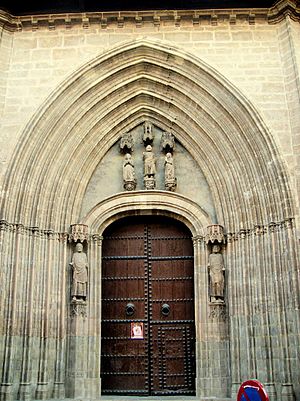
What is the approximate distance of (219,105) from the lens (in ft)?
32.5

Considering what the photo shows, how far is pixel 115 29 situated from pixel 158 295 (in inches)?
190

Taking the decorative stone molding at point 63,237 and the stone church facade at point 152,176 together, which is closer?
the stone church facade at point 152,176

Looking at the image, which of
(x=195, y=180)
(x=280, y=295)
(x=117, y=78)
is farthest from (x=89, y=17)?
(x=280, y=295)

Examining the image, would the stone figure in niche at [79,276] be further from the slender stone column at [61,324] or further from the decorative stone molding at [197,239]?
the decorative stone molding at [197,239]

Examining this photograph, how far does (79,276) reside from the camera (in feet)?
31.0

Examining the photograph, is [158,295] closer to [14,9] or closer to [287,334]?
[287,334]

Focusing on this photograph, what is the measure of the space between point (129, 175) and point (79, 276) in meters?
2.02

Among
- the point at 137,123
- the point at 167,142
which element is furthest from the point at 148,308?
the point at 137,123

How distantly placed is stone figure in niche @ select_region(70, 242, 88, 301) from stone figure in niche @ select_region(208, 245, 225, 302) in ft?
6.88

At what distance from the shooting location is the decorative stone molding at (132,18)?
10133 millimetres

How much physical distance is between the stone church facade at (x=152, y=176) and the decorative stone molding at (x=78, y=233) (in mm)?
23

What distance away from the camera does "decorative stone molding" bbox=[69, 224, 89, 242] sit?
9.67 meters

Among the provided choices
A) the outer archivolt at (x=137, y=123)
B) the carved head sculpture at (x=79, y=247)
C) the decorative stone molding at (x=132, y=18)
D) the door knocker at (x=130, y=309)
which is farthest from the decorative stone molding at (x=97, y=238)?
the decorative stone molding at (x=132, y=18)

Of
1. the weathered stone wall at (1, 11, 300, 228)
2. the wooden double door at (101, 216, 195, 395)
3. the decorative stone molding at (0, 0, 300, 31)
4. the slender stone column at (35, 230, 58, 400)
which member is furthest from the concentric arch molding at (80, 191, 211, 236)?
the decorative stone molding at (0, 0, 300, 31)
